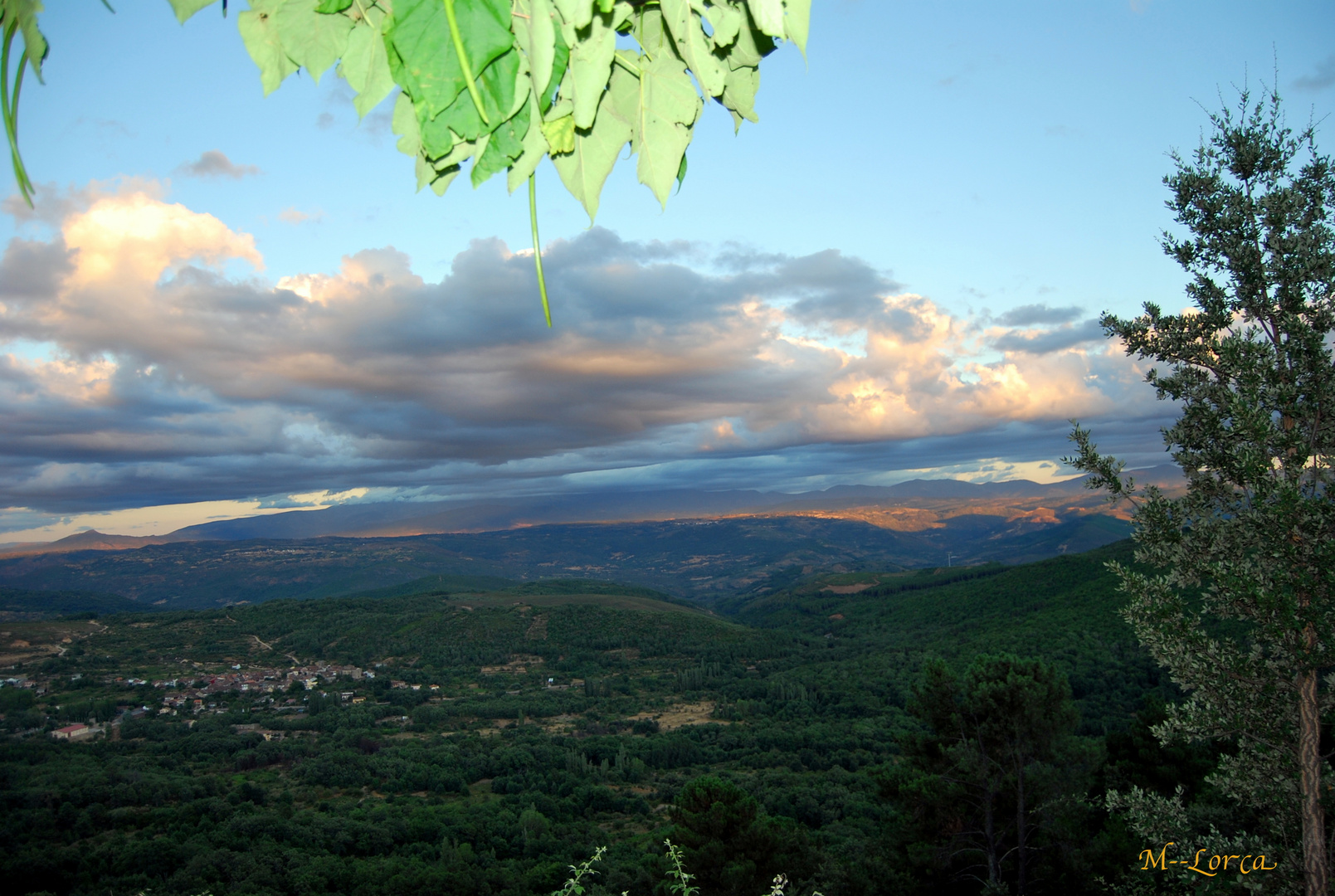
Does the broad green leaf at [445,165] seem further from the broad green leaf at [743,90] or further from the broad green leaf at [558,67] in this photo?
the broad green leaf at [743,90]

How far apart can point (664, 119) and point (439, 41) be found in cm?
39

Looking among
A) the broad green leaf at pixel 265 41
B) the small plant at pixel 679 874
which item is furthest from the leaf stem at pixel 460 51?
the small plant at pixel 679 874

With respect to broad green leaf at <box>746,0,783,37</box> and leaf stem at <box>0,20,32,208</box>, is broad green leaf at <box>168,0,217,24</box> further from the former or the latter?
broad green leaf at <box>746,0,783,37</box>

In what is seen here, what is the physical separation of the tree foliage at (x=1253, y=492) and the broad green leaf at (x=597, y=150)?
6.66 m

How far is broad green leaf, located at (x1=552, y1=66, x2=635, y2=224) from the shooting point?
103 centimetres

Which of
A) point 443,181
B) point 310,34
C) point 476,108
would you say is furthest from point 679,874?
point 310,34

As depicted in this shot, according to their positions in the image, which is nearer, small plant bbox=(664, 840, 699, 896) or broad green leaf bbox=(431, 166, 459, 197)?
broad green leaf bbox=(431, 166, 459, 197)

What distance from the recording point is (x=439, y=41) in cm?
78

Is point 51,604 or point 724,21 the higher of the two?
point 724,21

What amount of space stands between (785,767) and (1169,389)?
63539 millimetres

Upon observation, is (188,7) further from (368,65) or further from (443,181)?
(443,181)

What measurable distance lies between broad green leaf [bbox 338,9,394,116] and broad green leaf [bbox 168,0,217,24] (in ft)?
0.78

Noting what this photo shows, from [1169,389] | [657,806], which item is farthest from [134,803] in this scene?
[1169,389]

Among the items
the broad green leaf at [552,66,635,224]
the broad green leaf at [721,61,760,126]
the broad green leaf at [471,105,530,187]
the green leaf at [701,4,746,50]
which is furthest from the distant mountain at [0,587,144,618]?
the green leaf at [701,4,746,50]
